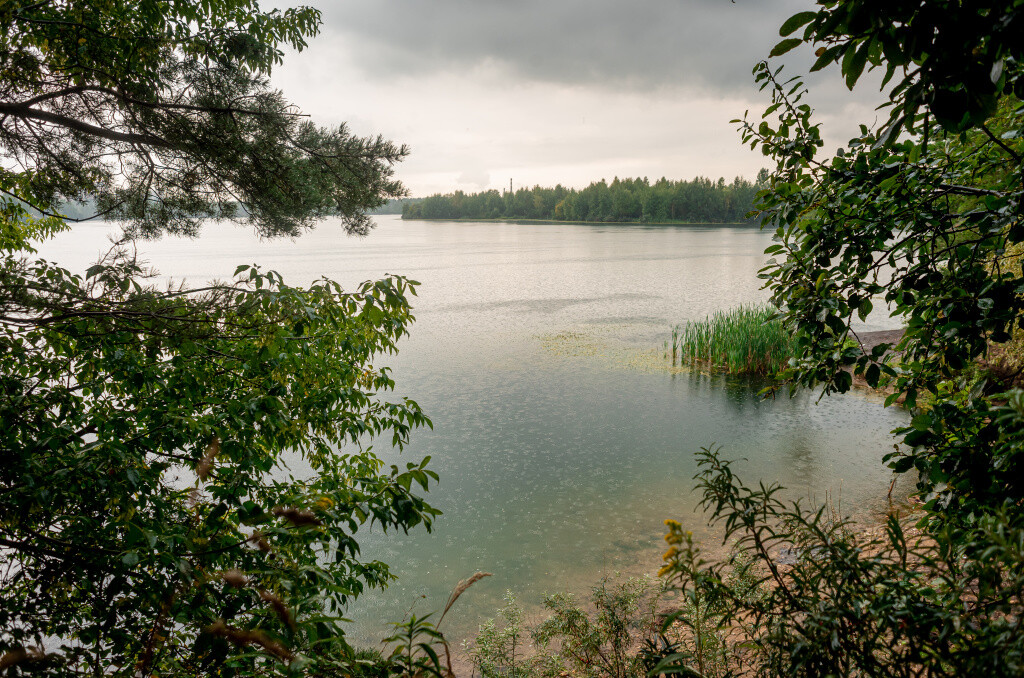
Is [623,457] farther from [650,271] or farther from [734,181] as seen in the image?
[734,181]

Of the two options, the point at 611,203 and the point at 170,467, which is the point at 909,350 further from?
the point at 611,203

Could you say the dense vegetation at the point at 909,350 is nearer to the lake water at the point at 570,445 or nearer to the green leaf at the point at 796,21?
the green leaf at the point at 796,21

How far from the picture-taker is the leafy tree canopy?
1.87m

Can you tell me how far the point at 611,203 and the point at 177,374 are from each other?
105819 millimetres

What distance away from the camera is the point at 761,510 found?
65.4 inches

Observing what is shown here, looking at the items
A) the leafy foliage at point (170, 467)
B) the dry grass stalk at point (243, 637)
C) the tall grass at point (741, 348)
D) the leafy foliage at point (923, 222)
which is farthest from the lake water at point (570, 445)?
the dry grass stalk at point (243, 637)

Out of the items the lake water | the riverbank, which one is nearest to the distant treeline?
the riverbank

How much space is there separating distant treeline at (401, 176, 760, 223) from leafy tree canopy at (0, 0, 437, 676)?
87114mm

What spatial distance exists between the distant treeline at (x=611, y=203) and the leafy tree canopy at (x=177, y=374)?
87.1 m

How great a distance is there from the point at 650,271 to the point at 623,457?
89.4 feet

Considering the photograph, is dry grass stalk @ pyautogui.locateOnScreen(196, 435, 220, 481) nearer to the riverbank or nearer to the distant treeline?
the distant treeline

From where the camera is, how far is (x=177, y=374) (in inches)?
129

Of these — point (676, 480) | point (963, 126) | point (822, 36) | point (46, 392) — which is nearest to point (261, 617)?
point (46, 392)

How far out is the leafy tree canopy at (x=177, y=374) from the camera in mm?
1869
